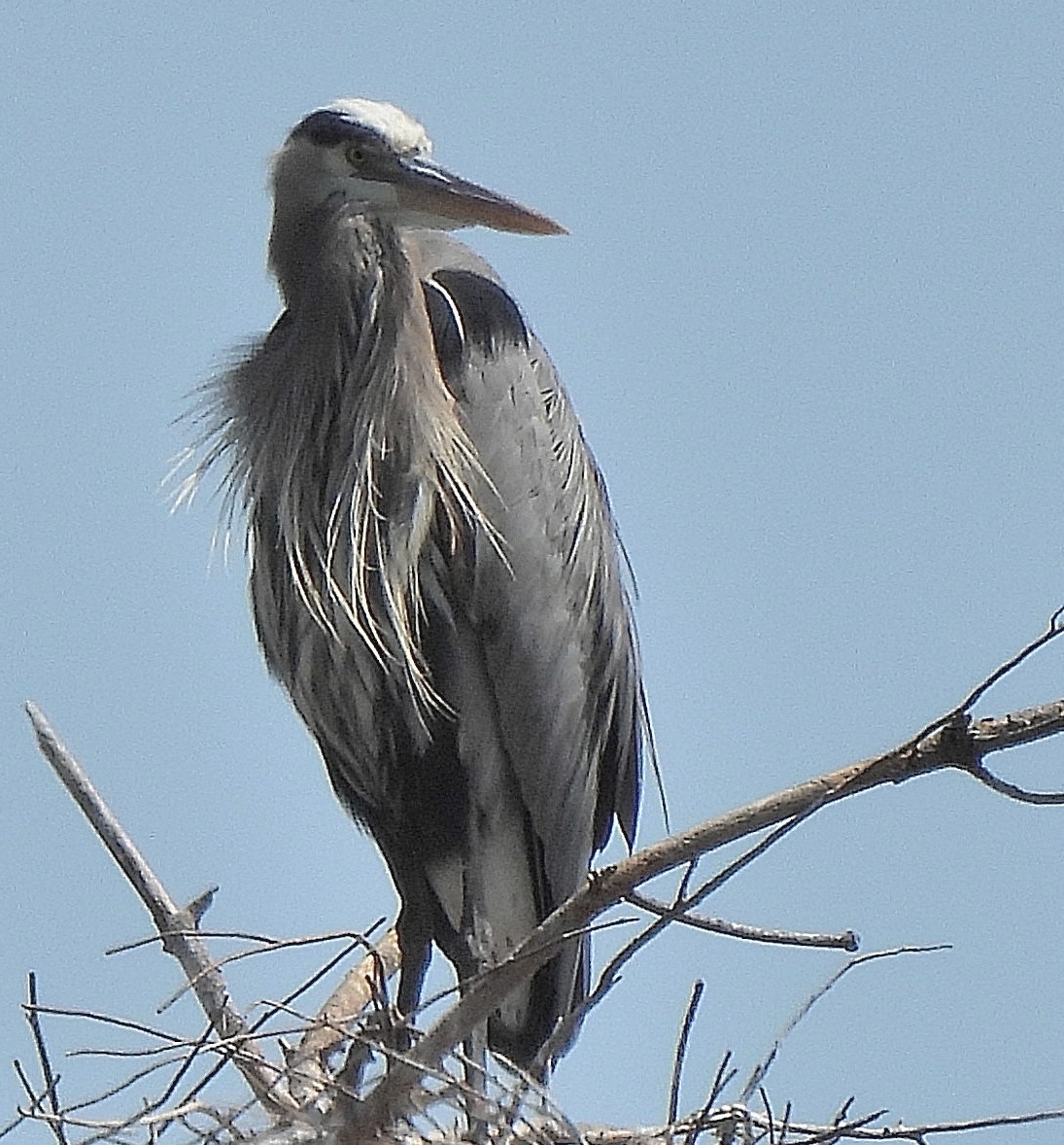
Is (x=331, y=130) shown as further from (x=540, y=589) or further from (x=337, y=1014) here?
(x=337, y=1014)

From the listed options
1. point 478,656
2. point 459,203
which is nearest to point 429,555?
point 478,656

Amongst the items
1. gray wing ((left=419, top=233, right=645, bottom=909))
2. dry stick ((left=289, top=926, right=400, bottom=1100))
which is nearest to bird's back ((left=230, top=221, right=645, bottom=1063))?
gray wing ((left=419, top=233, right=645, bottom=909))

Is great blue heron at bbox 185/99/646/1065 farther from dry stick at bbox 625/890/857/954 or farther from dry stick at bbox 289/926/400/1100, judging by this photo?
dry stick at bbox 625/890/857/954

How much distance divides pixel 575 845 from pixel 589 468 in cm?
65

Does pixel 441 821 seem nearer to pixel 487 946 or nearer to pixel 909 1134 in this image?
pixel 487 946

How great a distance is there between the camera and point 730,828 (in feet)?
5.87

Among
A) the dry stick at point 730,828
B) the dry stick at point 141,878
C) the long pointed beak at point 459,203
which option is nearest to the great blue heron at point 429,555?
the long pointed beak at point 459,203

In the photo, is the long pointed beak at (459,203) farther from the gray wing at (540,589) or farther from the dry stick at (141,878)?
the dry stick at (141,878)

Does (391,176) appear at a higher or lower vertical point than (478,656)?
higher

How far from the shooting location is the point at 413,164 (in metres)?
3.20

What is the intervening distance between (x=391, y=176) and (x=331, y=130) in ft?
0.41

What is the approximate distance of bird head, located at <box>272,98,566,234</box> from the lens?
319 cm

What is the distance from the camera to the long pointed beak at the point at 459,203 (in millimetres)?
3188

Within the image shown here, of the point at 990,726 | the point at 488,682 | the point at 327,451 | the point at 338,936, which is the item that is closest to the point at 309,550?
the point at 327,451
